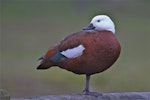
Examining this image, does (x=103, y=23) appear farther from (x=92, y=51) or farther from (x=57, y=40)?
(x=57, y=40)

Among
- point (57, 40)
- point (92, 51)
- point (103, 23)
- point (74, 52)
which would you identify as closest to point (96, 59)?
point (92, 51)

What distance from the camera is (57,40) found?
42.8ft

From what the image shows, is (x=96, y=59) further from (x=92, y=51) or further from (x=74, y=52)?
(x=74, y=52)

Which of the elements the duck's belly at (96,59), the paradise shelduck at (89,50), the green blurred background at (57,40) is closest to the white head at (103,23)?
the paradise shelduck at (89,50)

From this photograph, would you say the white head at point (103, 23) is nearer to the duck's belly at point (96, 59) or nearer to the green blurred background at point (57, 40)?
the duck's belly at point (96, 59)

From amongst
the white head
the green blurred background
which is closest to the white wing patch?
the white head

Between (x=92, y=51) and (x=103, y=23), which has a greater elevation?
(x=103, y=23)

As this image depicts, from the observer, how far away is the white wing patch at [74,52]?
5.23 metres

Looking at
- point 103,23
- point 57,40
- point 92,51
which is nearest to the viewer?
point 92,51

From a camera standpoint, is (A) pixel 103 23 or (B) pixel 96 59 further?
(A) pixel 103 23

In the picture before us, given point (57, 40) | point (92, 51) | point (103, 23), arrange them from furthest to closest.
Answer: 1. point (57, 40)
2. point (103, 23)
3. point (92, 51)

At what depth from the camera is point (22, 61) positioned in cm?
1155

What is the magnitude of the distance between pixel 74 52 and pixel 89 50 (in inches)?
5.3

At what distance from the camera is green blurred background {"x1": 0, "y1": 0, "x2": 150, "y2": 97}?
985cm
